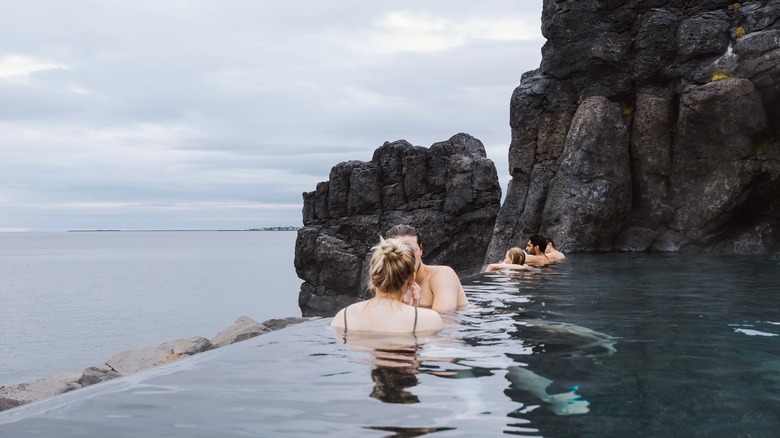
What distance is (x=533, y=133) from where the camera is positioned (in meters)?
34.4

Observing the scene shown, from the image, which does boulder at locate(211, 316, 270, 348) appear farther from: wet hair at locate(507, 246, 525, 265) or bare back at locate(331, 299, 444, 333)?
bare back at locate(331, 299, 444, 333)

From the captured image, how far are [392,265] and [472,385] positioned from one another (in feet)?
6.51

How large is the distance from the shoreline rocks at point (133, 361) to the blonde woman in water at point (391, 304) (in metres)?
7.41

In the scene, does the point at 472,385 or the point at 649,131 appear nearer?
the point at 472,385

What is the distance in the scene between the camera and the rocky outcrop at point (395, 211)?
43.8 metres

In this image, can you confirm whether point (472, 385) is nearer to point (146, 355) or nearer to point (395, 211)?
point (146, 355)

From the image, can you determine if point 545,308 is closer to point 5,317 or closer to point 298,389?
point 298,389

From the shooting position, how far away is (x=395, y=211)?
4556 cm

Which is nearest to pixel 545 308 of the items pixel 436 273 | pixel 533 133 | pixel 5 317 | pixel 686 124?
pixel 436 273

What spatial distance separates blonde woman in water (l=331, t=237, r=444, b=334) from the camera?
7.71m

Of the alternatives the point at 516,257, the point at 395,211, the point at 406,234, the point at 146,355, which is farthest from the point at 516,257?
the point at 395,211

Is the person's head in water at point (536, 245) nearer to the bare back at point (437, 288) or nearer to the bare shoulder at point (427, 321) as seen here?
the bare back at point (437, 288)

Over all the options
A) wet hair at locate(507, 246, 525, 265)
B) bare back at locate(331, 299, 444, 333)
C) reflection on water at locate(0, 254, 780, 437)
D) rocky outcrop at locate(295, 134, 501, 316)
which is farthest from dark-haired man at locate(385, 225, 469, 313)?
rocky outcrop at locate(295, 134, 501, 316)

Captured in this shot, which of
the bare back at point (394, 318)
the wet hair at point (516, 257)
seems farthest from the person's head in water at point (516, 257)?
the bare back at point (394, 318)
